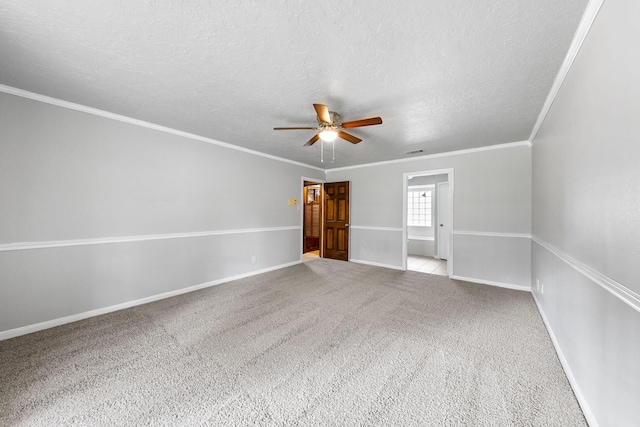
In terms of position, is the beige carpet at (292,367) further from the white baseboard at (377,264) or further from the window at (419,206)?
the window at (419,206)

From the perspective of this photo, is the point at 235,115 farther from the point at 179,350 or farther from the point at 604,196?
the point at 604,196

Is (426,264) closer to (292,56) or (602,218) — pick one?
(602,218)

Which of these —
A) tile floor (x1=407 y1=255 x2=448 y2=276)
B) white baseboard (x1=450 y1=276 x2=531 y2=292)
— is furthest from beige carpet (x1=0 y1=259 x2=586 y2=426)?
tile floor (x1=407 y1=255 x2=448 y2=276)

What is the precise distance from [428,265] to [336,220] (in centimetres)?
248

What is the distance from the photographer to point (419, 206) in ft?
23.4

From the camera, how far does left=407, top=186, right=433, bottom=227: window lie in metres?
6.95

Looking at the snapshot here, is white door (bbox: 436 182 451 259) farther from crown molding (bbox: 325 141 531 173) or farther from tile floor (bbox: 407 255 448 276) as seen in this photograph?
crown molding (bbox: 325 141 531 173)

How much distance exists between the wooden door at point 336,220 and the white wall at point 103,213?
2.42 metres

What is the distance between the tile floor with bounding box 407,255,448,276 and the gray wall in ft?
9.59

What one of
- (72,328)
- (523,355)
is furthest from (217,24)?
(523,355)

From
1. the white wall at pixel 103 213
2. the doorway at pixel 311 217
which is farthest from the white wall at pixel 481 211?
the white wall at pixel 103 213

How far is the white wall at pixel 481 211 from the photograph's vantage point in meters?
3.72

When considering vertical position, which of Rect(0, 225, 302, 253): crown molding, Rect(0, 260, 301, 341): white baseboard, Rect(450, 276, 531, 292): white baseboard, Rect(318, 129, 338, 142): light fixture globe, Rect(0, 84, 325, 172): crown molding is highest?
Rect(0, 84, 325, 172): crown molding

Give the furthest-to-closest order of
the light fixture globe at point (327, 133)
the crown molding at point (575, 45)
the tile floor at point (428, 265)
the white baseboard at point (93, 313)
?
the tile floor at point (428, 265) → the light fixture globe at point (327, 133) → the white baseboard at point (93, 313) → the crown molding at point (575, 45)
